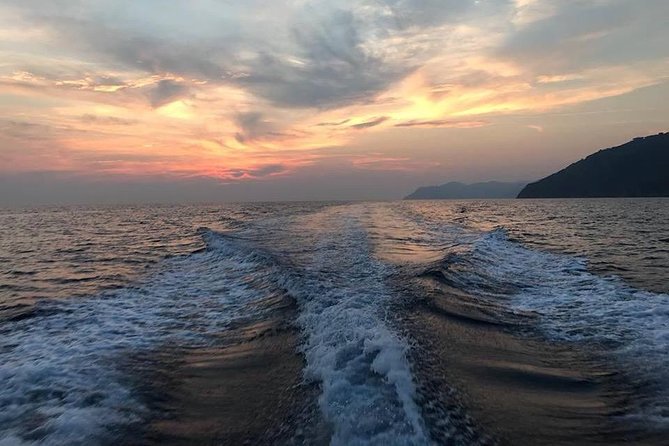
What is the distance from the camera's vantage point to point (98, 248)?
2358 centimetres

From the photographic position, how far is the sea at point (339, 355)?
16.3ft

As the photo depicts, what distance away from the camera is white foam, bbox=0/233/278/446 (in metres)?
5.19

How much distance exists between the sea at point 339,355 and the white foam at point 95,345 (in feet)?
0.11

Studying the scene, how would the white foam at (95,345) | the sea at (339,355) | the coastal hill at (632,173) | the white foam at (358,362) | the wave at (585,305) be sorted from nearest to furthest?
the white foam at (358,362) < the sea at (339,355) < the white foam at (95,345) < the wave at (585,305) < the coastal hill at (632,173)

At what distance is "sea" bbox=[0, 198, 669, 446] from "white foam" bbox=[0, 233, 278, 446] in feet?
0.11

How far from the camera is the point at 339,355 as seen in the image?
6.80m

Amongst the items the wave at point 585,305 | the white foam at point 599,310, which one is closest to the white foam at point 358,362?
the wave at point 585,305

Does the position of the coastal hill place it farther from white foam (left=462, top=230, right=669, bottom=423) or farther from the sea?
the sea

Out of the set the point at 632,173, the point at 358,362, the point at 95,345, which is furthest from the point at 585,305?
the point at 632,173

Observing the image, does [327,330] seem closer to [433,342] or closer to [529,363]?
[433,342]

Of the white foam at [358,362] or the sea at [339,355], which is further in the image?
the sea at [339,355]

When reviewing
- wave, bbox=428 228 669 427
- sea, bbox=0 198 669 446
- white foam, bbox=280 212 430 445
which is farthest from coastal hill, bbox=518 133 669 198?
white foam, bbox=280 212 430 445

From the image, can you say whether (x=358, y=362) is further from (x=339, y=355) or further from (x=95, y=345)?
(x=95, y=345)

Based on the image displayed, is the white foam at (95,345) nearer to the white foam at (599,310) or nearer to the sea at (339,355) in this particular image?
the sea at (339,355)
